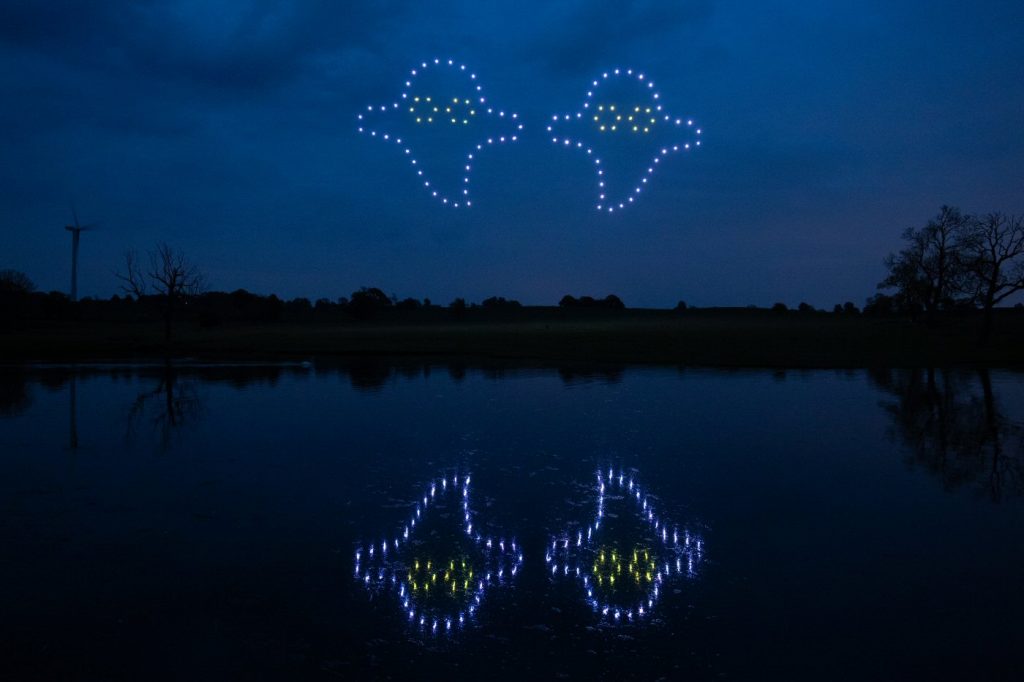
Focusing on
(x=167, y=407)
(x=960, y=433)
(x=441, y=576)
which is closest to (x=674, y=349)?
(x=960, y=433)

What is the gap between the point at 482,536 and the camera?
8023mm

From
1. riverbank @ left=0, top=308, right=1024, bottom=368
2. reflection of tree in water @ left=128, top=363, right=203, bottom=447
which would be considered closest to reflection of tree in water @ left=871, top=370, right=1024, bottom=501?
riverbank @ left=0, top=308, right=1024, bottom=368

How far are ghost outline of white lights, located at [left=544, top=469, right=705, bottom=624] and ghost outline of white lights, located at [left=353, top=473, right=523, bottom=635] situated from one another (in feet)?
1.53

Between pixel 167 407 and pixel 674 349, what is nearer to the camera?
pixel 167 407

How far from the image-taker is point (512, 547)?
765cm

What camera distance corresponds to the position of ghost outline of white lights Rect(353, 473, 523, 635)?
585 centimetres

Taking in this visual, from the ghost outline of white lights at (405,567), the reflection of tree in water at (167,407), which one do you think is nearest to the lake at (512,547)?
the ghost outline of white lights at (405,567)

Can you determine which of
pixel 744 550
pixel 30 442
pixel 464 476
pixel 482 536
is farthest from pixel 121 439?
pixel 744 550

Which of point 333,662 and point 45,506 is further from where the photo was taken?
point 45,506

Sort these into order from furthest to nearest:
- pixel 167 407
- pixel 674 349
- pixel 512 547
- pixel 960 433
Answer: pixel 674 349 < pixel 167 407 < pixel 960 433 < pixel 512 547

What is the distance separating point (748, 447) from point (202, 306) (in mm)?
103913

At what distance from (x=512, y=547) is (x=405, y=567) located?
124cm

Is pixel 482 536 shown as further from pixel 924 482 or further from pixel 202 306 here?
pixel 202 306

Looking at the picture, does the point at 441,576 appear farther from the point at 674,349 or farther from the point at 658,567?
the point at 674,349
